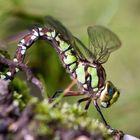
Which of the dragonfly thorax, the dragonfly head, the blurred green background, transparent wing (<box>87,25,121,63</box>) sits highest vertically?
the blurred green background

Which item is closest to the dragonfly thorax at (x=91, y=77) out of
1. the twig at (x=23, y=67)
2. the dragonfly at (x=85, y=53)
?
the dragonfly at (x=85, y=53)

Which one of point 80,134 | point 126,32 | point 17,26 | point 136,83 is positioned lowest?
point 80,134

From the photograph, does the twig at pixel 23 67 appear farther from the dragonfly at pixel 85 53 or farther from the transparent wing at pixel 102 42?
the transparent wing at pixel 102 42

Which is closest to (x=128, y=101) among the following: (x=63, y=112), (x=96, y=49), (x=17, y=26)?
(x=17, y=26)

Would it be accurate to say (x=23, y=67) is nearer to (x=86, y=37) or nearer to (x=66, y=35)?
(x=66, y=35)

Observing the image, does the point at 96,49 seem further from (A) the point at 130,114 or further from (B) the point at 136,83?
(B) the point at 136,83

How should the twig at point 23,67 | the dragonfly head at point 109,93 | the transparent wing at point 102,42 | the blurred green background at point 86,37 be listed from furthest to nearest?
1. the blurred green background at point 86,37
2. the transparent wing at point 102,42
3. the dragonfly head at point 109,93
4. the twig at point 23,67

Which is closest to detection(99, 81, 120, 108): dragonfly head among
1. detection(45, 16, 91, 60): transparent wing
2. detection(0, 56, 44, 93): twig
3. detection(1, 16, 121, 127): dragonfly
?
detection(1, 16, 121, 127): dragonfly

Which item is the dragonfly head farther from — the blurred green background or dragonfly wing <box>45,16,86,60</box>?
the blurred green background
